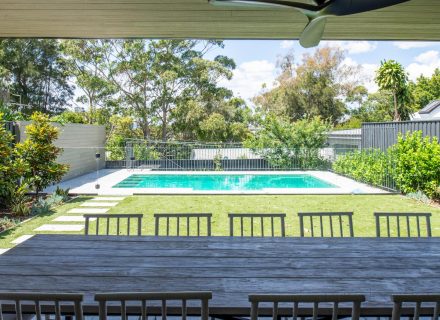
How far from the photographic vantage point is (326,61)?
19.5 meters

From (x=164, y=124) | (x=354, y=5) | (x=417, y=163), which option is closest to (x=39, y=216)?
(x=354, y=5)

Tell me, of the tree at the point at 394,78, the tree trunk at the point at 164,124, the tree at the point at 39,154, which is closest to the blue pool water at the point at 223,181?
the tree at the point at 39,154

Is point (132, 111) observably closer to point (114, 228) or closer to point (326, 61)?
point (326, 61)

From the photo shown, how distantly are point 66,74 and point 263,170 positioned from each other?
32.0 feet

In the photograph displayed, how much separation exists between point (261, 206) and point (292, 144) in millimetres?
Answer: 6074

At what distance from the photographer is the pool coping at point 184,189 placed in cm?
801

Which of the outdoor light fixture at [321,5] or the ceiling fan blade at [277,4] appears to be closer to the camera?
the outdoor light fixture at [321,5]

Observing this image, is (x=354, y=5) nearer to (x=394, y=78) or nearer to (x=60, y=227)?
(x=60, y=227)

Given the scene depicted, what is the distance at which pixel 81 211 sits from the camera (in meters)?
6.09

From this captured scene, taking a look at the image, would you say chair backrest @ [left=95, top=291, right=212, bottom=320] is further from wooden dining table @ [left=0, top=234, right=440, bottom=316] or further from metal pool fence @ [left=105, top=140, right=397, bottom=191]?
metal pool fence @ [left=105, top=140, right=397, bottom=191]

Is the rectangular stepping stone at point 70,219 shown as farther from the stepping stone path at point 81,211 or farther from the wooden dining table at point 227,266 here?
the wooden dining table at point 227,266

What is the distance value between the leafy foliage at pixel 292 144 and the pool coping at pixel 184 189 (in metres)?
0.63

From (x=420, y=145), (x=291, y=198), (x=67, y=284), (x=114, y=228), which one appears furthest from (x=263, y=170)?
(x=67, y=284)

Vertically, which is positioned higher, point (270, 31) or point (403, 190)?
point (270, 31)
